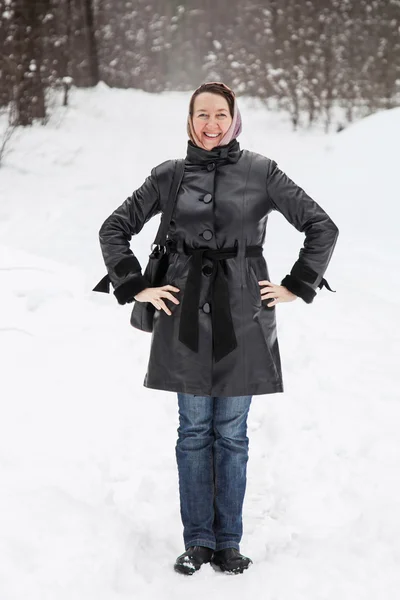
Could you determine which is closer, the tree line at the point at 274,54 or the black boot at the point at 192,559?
the black boot at the point at 192,559

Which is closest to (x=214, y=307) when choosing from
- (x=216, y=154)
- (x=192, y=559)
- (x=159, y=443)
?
(x=216, y=154)

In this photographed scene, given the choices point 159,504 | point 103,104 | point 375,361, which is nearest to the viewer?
point 159,504

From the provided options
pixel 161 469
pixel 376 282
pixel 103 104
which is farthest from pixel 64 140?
pixel 161 469

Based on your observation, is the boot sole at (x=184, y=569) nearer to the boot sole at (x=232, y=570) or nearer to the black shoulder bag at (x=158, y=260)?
the boot sole at (x=232, y=570)

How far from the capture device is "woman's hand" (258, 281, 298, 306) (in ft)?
9.16

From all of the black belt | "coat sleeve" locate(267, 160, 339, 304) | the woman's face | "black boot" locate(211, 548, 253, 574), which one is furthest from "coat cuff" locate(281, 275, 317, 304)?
"black boot" locate(211, 548, 253, 574)

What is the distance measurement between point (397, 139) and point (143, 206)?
9.53 m

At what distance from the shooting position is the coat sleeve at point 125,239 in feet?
9.36

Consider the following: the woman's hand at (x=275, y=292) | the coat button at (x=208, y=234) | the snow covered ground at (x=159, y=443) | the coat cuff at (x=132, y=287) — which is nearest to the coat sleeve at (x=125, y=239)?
the coat cuff at (x=132, y=287)

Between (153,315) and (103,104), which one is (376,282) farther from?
(103,104)

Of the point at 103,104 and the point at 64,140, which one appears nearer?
the point at 64,140

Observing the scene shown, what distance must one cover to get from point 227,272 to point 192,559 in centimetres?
114

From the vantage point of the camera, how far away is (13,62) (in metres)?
14.6

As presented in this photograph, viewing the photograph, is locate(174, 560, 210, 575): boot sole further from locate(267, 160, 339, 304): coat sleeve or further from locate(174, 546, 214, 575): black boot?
locate(267, 160, 339, 304): coat sleeve
